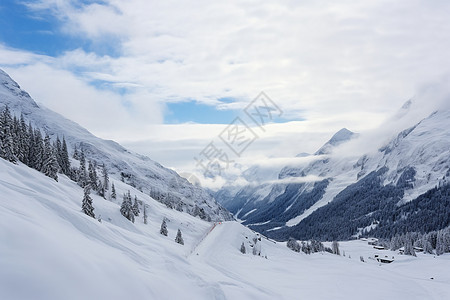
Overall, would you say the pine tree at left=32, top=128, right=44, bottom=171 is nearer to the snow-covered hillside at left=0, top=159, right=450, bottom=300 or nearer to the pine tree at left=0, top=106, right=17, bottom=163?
the pine tree at left=0, top=106, right=17, bottom=163

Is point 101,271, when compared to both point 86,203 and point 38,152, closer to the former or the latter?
point 86,203

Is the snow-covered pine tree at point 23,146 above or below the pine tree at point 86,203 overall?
above

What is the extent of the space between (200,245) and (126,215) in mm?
18968

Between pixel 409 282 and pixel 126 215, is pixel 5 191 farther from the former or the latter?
pixel 409 282

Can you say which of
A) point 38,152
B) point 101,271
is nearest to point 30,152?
point 38,152

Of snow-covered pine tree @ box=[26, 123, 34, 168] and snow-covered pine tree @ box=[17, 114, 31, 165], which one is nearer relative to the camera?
snow-covered pine tree @ box=[17, 114, 31, 165]

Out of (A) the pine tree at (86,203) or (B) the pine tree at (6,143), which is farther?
(B) the pine tree at (6,143)

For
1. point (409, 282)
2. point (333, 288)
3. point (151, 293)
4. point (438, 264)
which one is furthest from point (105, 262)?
point (438, 264)

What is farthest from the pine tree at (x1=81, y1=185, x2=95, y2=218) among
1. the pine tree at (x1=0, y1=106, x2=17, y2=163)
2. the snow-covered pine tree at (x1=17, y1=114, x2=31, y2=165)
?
the snow-covered pine tree at (x1=17, y1=114, x2=31, y2=165)

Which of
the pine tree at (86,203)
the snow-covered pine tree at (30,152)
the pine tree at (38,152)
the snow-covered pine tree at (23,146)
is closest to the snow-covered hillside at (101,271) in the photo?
the pine tree at (86,203)

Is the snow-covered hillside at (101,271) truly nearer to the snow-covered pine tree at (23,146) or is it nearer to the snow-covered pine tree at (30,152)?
the snow-covered pine tree at (23,146)

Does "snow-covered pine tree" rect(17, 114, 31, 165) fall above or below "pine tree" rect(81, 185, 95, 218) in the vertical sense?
above

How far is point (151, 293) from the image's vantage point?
15297 mm

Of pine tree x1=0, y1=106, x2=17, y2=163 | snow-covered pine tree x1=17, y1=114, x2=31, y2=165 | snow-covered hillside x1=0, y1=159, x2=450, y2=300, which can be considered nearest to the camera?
snow-covered hillside x1=0, y1=159, x2=450, y2=300
